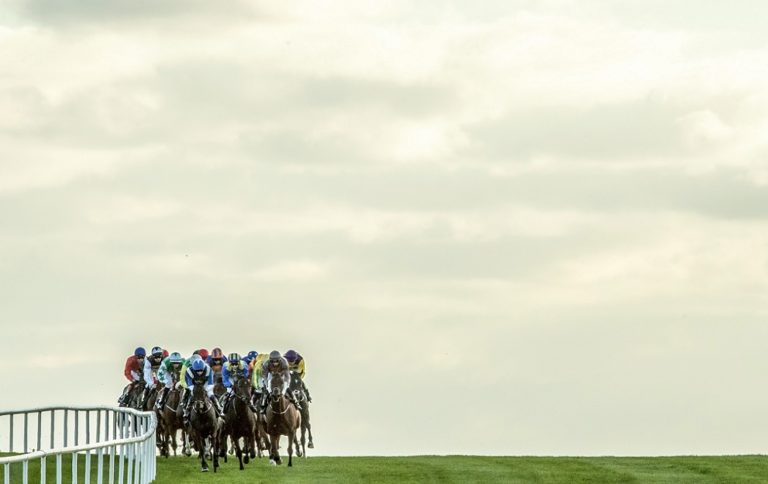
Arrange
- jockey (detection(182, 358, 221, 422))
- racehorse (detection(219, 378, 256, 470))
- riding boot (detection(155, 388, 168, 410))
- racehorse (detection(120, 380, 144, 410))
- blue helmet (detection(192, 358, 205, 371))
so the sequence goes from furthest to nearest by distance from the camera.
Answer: racehorse (detection(120, 380, 144, 410)) < riding boot (detection(155, 388, 168, 410)) < racehorse (detection(219, 378, 256, 470)) < jockey (detection(182, 358, 221, 422)) < blue helmet (detection(192, 358, 205, 371))

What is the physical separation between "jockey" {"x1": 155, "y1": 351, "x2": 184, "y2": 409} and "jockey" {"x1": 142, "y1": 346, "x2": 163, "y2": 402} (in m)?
1.21

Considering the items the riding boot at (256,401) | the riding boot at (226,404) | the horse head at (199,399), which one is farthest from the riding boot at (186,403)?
the riding boot at (256,401)

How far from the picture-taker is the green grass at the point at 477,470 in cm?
2864

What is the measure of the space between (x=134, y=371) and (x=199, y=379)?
7.56m

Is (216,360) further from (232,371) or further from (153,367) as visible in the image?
(153,367)

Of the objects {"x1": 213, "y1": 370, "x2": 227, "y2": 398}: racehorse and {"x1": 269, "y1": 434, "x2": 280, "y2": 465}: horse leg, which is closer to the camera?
{"x1": 213, "y1": 370, "x2": 227, "y2": 398}: racehorse

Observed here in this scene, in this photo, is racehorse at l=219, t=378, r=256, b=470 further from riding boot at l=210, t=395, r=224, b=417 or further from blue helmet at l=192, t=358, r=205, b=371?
blue helmet at l=192, t=358, r=205, b=371

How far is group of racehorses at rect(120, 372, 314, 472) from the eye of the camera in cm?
3259

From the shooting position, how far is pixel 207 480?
29109mm

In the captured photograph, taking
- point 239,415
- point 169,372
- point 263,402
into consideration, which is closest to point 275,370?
point 239,415

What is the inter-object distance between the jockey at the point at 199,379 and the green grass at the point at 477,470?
3.78 feet

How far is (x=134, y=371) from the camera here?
39500mm

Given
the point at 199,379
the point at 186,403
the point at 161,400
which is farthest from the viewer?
the point at 161,400

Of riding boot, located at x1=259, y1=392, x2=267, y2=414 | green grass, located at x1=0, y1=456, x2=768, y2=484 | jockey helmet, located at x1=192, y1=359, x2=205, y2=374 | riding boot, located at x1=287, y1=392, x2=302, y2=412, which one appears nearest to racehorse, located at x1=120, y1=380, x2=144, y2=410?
green grass, located at x1=0, y1=456, x2=768, y2=484
